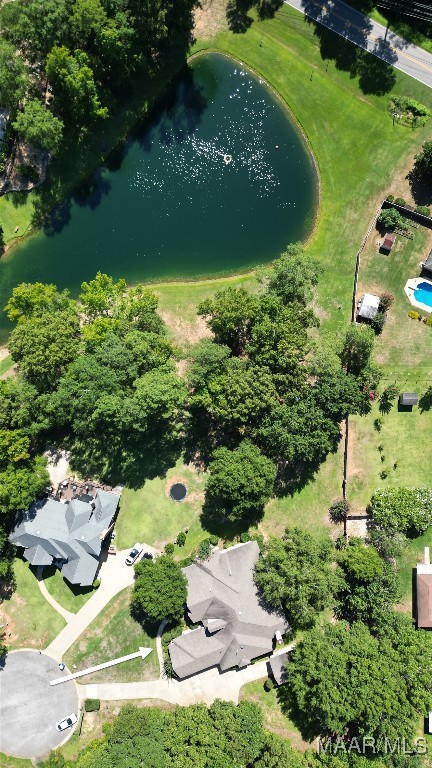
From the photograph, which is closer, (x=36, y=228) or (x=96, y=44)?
(x=96, y=44)

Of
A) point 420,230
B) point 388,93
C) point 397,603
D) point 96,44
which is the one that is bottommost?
point 397,603

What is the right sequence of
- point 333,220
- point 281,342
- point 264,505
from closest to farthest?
point 281,342
point 264,505
point 333,220

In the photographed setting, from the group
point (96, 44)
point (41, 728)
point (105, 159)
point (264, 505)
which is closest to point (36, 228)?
point (105, 159)

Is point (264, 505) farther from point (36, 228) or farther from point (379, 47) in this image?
point (379, 47)

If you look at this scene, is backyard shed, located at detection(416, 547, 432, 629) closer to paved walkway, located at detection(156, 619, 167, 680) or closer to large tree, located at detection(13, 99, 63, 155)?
paved walkway, located at detection(156, 619, 167, 680)

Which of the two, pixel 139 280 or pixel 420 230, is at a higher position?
pixel 420 230

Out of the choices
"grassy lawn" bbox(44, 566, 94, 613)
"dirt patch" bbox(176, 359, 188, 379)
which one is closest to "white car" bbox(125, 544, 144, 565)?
"grassy lawn" bbox(44, 566, 94, 613)

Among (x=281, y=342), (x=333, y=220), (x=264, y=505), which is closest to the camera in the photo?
(x=281, y=342)
